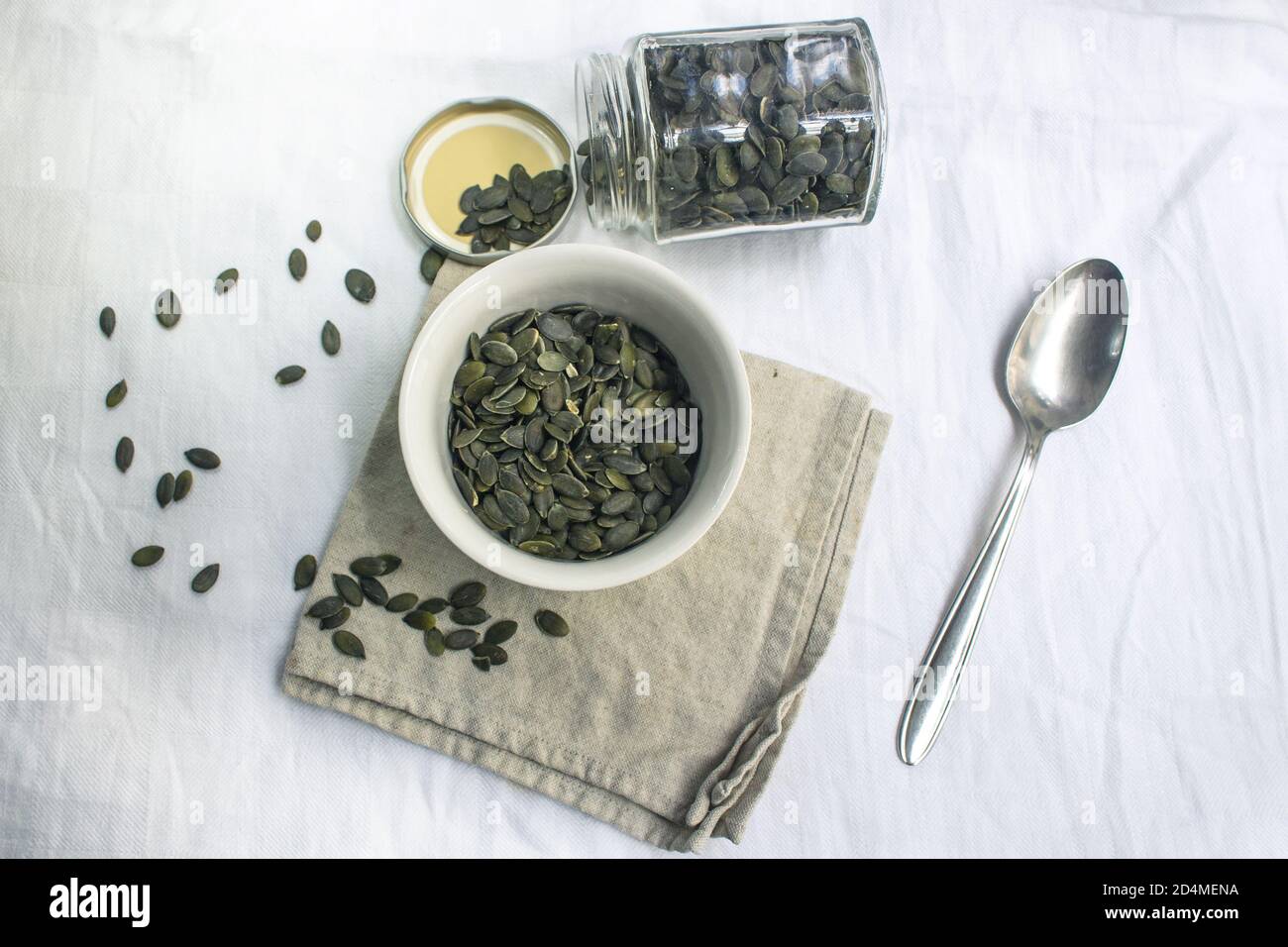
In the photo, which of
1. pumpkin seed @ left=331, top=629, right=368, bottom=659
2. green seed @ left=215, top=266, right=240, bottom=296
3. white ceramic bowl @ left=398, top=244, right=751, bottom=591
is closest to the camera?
white ceramic bowl @ left=398, top=244, right=751, bottom=591

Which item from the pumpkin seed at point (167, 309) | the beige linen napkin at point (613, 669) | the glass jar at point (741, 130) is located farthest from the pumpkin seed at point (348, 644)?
the glass jar at point (741, 130)

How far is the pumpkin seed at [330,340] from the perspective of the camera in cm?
110

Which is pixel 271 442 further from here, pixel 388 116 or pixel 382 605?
pixel 388 116

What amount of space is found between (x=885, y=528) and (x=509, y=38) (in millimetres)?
771

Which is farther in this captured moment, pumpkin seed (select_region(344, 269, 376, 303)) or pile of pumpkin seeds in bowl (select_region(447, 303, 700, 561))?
pumpkin seed (select_region(344, 269, 376, 303))

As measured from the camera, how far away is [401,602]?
1.02 metres

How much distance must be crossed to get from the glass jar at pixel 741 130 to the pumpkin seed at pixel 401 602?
0.50 meters

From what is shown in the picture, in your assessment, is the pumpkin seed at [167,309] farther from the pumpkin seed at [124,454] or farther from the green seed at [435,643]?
the green seed at [435,643]

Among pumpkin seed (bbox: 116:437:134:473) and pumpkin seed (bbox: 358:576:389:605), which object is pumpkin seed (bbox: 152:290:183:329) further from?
pumpkin seed (bbox: 358:576:389:605)

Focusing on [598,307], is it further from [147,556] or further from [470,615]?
[147,556]

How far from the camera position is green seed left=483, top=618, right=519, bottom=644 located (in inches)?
40.2

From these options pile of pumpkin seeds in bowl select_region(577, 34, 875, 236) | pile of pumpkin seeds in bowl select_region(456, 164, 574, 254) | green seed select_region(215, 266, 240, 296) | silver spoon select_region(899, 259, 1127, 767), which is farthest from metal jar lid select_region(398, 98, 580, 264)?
silver spoon select_region(899, 259, 1127, 767)

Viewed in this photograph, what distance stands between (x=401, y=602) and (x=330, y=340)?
0.32 metres

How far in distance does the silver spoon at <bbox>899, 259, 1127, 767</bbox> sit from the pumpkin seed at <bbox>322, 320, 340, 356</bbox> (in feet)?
2.56
